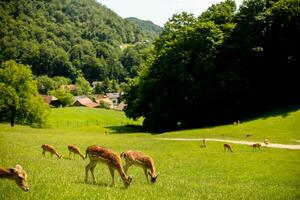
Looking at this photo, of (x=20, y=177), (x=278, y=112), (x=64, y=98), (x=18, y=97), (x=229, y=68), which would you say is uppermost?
(x=229, y=68)

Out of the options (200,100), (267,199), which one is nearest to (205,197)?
(267,199)

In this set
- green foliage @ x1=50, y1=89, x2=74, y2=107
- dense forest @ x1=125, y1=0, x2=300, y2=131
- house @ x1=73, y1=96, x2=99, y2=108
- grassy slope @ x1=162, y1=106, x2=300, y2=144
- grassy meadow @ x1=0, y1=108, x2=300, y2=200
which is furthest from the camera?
house @ x1=73, y1=96, x2=99, y2=108

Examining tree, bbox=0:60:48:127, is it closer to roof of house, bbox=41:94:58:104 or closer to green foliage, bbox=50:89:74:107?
roof of house, bbox=41:94:58:104

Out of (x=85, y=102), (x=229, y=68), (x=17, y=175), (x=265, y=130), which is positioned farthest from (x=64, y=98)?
(x=17, y=175)

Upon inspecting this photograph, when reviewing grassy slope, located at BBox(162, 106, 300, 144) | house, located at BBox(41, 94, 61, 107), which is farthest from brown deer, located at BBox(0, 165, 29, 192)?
house, located at BBox(41, 94, 61, 107)

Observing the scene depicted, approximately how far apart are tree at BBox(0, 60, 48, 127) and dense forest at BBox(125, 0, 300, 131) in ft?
89.9

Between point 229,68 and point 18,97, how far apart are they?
148ft

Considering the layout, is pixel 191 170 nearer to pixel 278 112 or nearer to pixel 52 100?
pixel 278 112

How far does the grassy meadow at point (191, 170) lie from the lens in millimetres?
17781

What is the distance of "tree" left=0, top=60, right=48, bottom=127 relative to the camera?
299ft

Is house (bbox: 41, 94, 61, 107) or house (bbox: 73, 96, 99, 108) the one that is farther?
house (bbox: 73, 96, 99, 108)

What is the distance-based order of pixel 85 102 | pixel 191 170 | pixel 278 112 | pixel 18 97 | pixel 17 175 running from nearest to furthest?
1. pixel 17 175
2. pixel 191 170
3. pixel 278 112
4. pixel 18 97
5. pixel 85 102

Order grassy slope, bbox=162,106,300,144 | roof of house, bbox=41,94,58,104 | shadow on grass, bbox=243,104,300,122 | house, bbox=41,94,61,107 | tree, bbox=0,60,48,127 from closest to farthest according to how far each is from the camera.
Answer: grassy slope, bbox=162,106,300,144, shadow on grass, bbox=243,104,300,122, tree, bbox=0,60,48,127, roof of house, bbox=41,94,58,104, house, bbox=41,94,61,107

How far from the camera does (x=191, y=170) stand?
33.3 metres
